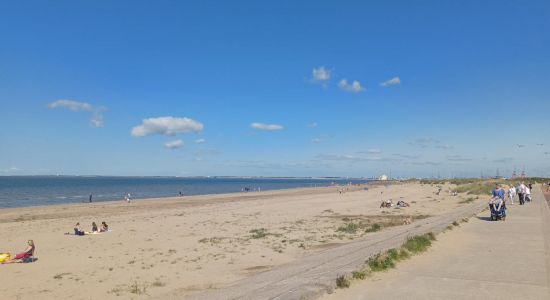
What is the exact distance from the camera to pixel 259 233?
71.4ft

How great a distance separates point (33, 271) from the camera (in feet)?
45.3

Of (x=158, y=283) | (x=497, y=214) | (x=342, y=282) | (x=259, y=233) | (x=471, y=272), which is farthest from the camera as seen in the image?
(x=259, y=233)

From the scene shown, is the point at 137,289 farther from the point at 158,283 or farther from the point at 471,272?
the point at 471,272

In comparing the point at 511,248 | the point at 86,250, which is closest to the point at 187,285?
the point at 86,250

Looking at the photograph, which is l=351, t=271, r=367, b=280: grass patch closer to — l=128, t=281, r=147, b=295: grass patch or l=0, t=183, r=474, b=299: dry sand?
l=0, t=183, r=474, b=299: dry sand

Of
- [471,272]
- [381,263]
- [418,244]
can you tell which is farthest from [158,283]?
[471,272]

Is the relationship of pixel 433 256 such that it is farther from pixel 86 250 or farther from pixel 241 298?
pixel 86 250

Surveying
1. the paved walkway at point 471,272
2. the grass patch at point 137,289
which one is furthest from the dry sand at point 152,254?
the paved walkway at point 471,272

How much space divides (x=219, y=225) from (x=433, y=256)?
16.5m

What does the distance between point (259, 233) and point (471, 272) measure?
43.5 ft

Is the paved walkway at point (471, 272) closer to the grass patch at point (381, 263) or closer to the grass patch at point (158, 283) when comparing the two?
the grass patch at point (381, 263)

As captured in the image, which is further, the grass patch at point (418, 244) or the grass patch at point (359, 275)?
the grass patch at point (418, 244)

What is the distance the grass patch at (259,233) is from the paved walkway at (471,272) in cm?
870

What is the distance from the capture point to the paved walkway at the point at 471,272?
26.0 ft
